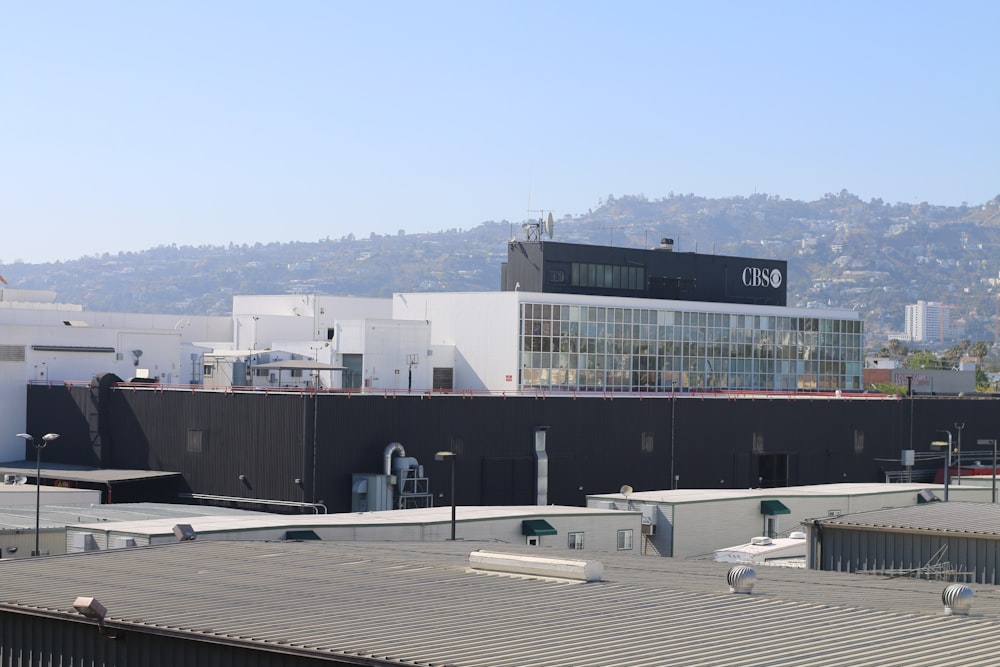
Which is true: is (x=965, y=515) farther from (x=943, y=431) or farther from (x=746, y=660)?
(x=943, y=431)

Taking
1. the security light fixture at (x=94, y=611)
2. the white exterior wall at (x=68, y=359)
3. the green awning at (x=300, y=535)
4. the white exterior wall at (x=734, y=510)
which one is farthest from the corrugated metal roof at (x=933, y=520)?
the white exterior wall at (x=68, y=359)

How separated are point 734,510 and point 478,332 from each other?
1422 inches

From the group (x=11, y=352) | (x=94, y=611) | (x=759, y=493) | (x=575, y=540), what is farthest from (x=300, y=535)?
(x=11, y=352)

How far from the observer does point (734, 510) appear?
62844 mm

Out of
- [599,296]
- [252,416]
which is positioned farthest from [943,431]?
[252,416]

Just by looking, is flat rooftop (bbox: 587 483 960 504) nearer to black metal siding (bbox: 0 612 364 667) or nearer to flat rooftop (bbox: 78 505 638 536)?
flat rooftop (bbox: 78 505 638 536)

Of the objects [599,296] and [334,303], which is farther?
[334,303]

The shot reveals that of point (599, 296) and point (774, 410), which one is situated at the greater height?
point (599, 296)

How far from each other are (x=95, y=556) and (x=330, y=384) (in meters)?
62.6

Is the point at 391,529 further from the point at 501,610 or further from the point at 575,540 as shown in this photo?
the point at 501,610

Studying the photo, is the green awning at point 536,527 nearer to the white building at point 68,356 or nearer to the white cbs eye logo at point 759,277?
the white building at point 68,356

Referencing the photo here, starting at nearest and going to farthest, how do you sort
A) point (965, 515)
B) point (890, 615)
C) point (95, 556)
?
point (890, 615), point (95, 556), point (965, 515)

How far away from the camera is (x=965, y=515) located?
3900 cm

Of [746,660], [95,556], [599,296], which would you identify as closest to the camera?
[746,660]
